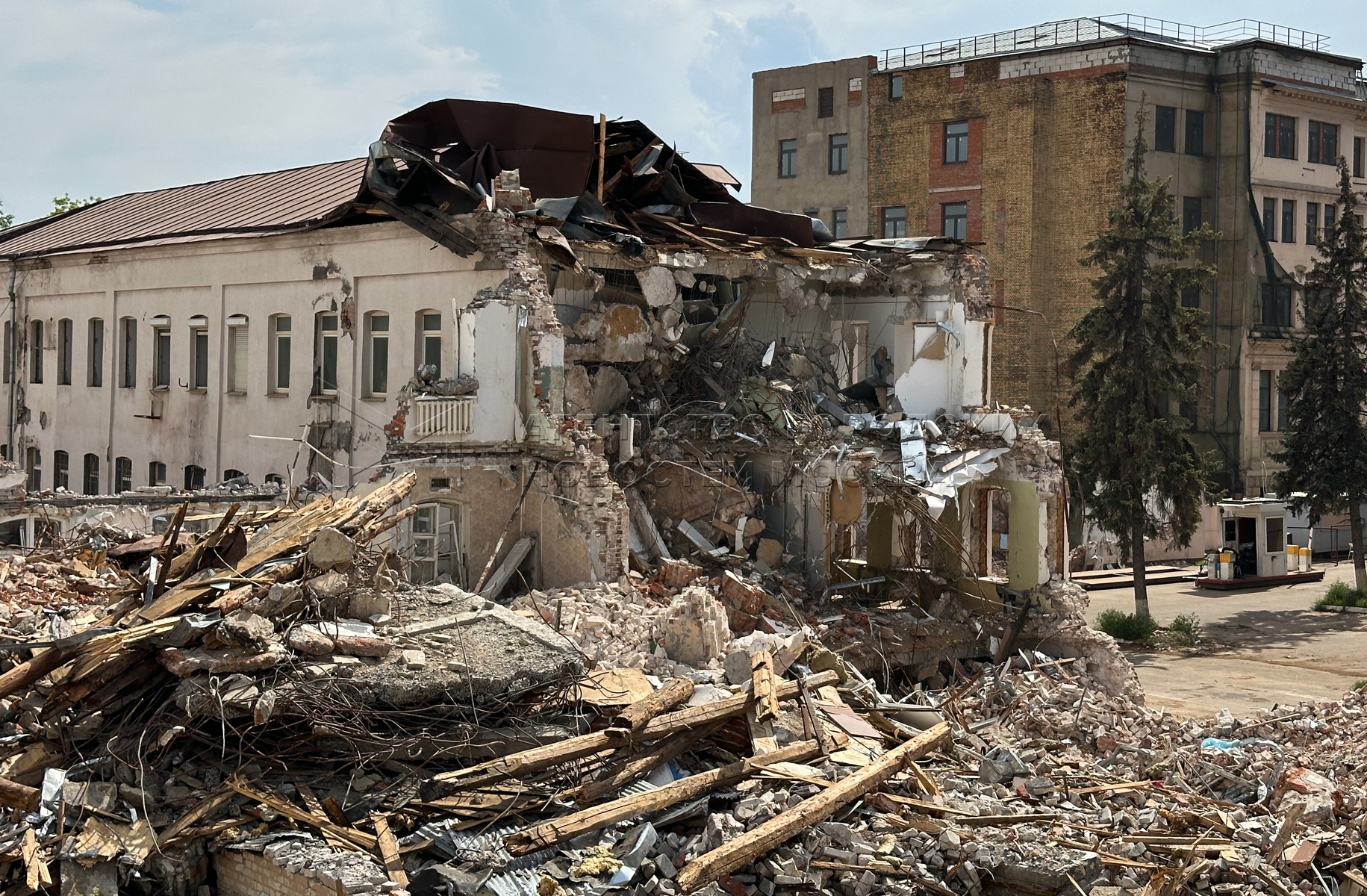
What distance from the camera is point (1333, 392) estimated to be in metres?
34.8

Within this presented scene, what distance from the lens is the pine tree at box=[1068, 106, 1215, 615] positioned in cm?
3086

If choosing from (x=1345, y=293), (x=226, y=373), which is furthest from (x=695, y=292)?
(x=1345, y=293)

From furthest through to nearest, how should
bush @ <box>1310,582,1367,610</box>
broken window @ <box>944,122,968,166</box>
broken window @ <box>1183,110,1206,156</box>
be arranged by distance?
broken window @ <box>944,122,968,166</box> < broken window @ <box>1183,110,1206,156</box> < bush @ <box>1310,582,1367,610</box>

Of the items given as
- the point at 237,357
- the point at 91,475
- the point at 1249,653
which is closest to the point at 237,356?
the point at 237,357

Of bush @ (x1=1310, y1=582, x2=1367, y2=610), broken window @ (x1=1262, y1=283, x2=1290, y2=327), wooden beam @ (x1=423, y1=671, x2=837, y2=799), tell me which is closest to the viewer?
wooden beam @ (x1=423, y1=671, x2=837, y2=799)

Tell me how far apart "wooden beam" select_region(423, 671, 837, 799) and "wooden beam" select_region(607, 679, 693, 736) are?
0.07 metres

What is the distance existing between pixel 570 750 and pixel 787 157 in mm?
39680

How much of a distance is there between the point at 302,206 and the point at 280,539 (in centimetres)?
1496

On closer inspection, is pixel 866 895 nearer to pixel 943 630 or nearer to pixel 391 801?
pixel 391 801

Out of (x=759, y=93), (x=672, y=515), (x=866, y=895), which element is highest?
(x=759, y=93)

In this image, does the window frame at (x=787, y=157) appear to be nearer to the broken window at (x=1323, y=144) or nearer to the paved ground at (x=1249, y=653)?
the broken window at (x=1323, y=144)

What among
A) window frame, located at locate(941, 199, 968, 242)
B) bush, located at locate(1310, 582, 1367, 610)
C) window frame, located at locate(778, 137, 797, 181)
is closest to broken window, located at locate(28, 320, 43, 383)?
window frame, located at locate(778, 137, 797, 181)

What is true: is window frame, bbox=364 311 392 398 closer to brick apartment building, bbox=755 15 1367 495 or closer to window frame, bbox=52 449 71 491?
window frame, bbox=52 449 71 491

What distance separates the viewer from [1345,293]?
35.7m
